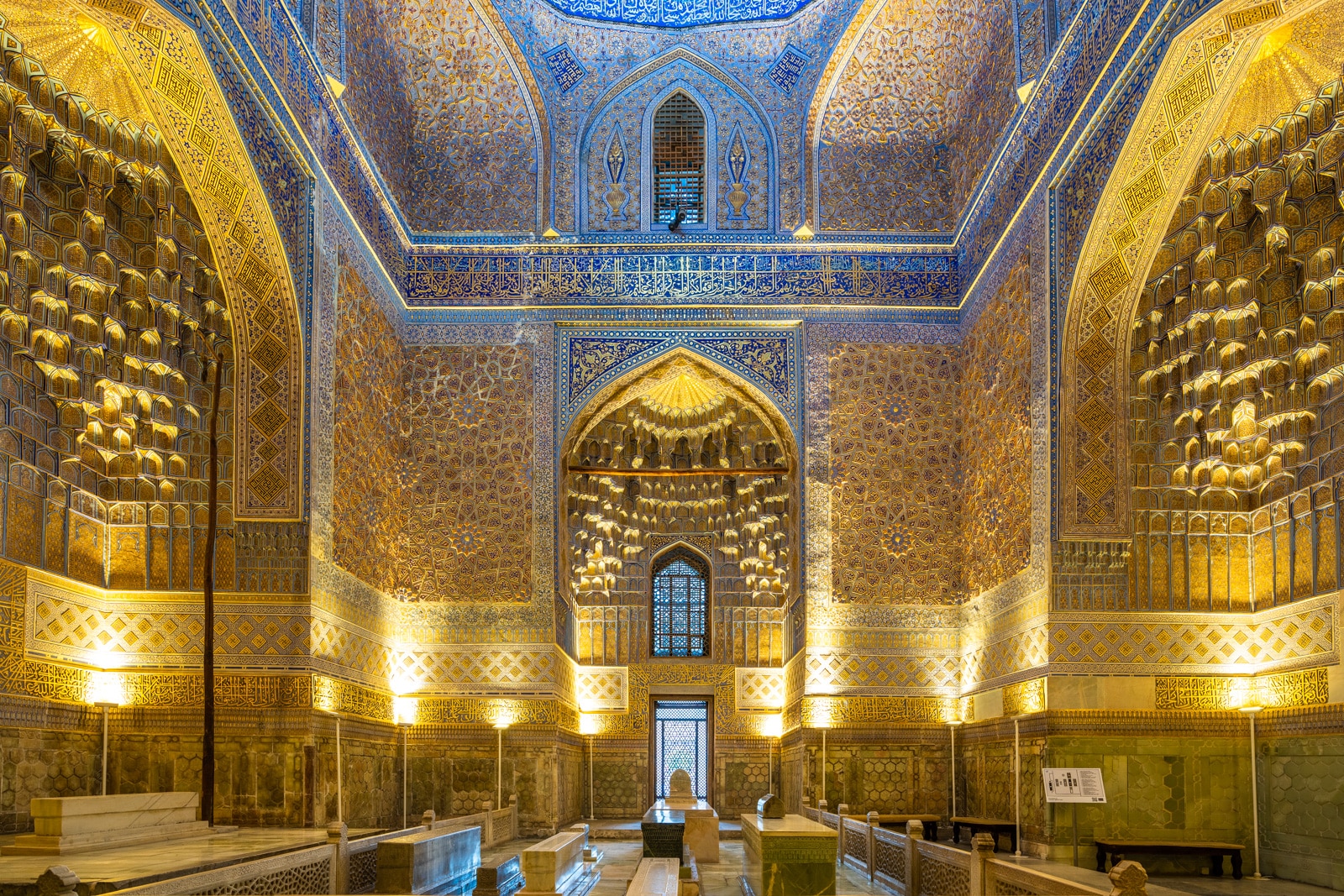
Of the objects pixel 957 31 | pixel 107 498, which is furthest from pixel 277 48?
pixel 957 31

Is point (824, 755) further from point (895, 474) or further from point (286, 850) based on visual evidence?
point (286, 850)

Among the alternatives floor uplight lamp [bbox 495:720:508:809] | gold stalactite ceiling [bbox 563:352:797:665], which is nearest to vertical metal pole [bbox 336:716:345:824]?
floor uplight lamp [bbox 495:720:508:809]

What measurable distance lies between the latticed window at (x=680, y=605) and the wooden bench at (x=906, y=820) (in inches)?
167

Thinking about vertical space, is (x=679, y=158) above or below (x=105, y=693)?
above

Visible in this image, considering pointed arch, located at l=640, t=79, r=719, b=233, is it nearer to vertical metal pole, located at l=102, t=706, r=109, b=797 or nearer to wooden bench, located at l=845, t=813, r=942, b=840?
wooden bench, located at l=845, t=813, r=942, b=840

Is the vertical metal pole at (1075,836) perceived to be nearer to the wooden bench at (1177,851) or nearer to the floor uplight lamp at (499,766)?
the wooden bench at (1177,851)

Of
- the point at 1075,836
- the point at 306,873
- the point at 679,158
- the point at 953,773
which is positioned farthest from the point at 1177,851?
the point at 679,158

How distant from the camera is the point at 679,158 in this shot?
13.0m

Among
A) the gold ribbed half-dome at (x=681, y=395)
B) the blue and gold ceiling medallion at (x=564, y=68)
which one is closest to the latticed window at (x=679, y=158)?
the blue and gold ceiling medallion at (x=564, y=68)

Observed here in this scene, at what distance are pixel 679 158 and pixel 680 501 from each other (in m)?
3.94

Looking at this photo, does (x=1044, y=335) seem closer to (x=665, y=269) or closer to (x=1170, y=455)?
(x=1170, y=455)

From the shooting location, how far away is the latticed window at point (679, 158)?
1292 cm

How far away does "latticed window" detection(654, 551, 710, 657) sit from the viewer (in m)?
15.1

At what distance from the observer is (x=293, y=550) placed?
29.8 ft
